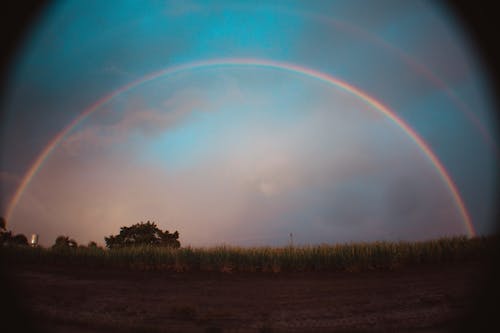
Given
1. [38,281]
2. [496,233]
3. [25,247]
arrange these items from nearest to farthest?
[38,281] → [496,233] → [25,247]

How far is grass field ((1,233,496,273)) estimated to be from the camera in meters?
15.6

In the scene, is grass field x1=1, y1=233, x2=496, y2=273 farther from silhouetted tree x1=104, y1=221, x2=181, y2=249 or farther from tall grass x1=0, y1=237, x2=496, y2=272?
silhouetted tree x1=104, y1=221, x2=181, y2=249

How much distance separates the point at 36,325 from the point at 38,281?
6120 millimetres

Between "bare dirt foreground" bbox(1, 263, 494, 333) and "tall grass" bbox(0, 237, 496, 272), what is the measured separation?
0.91m

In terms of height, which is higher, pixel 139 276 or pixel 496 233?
pixel 496 233

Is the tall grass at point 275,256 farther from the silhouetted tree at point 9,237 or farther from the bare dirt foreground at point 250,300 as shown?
the silhouetted tree at point 9,237

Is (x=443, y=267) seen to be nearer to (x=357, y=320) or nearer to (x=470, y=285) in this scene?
(x=470, y=285)

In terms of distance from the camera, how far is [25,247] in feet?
64.3

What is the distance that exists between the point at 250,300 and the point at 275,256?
589 cm

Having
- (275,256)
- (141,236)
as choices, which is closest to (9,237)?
(141,236)

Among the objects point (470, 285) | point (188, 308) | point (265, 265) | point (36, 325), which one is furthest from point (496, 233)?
point (36, 325)

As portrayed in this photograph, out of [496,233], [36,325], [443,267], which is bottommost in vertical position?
[36,325]

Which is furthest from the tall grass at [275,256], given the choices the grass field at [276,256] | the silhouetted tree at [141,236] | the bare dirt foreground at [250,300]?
the silhouetted tree at [141,236]

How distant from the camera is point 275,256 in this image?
16.8 metres
